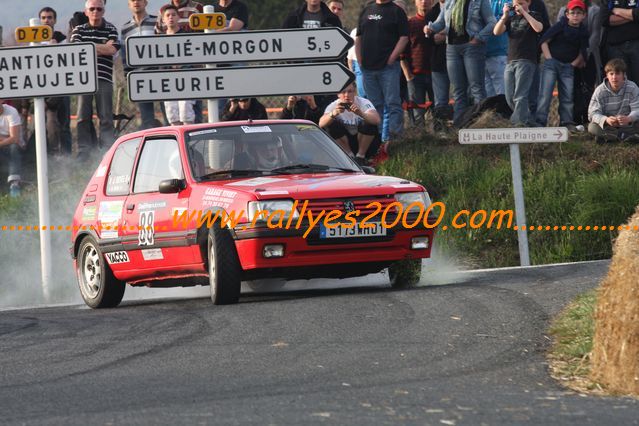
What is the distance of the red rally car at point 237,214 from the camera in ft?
37.6

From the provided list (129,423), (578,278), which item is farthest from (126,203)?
(129,423)

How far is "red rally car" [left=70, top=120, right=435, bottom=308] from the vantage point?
1147 centimetres

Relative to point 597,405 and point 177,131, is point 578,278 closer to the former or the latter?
point 177,131

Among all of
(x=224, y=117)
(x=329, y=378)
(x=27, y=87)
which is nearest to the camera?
(x=329, y=378)

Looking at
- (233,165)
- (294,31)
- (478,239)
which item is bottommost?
(478,239)

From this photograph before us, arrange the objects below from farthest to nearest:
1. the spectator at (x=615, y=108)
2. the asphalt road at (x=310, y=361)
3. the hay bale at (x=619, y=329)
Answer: the spectator at (x=615, y=108), the hay bale at (x=619, y=329), the asphalt road at (x=310, y=361)

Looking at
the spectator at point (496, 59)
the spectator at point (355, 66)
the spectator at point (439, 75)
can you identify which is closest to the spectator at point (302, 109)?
the spectator at point (355, 66)

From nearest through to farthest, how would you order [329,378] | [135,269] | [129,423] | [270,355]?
[129,423], [329,378], [270,355], [135,269]

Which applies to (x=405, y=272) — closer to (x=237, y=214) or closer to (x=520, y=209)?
(x=237, y=214)

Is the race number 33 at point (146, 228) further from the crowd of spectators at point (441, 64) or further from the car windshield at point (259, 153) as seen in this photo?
the crowd of spectators at point (441, 64)

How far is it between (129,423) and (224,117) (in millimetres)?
12381

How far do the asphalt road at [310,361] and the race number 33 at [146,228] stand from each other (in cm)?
65

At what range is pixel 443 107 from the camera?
19.6 m

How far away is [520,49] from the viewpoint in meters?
18.2
